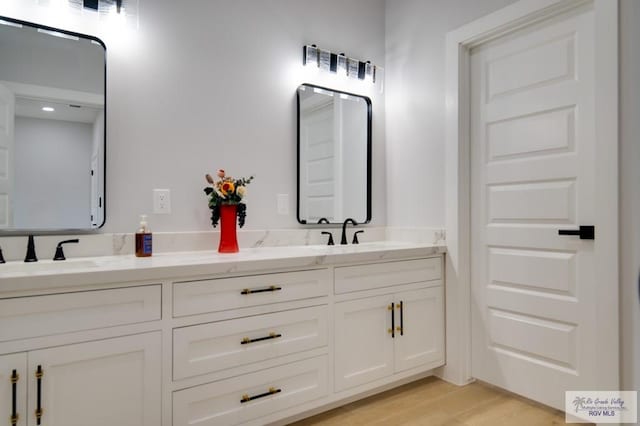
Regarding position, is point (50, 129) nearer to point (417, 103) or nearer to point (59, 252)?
point (59, 252)

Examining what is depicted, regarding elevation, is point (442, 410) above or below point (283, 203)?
below

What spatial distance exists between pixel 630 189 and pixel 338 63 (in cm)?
174

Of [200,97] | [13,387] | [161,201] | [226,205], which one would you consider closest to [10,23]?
[200,97]

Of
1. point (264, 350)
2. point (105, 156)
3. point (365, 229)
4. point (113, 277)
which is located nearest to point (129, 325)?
point (113, 277)

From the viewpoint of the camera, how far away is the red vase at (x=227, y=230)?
6.67 feet

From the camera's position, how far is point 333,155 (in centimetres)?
263

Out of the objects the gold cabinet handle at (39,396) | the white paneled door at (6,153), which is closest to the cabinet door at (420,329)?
the gold cabinet handle at (39,396)

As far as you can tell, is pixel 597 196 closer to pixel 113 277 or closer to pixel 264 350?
pixel 264 350

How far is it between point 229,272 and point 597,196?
1.62 metres

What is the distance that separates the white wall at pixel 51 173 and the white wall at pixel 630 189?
7.64ft

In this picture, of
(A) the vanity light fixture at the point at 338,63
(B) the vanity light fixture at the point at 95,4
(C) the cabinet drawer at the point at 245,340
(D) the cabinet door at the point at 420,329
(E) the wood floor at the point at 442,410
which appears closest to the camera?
(C) the cabinet drawer at the point at 245,340

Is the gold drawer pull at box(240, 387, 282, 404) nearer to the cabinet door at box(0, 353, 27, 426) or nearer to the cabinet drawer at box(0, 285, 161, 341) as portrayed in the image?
the cabinet drawer at box(0, 285, 161, 341)

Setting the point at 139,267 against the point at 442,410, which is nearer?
the point at 139,267

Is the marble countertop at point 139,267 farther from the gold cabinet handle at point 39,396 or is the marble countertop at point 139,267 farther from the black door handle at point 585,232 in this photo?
the black door handle at point 585,232
